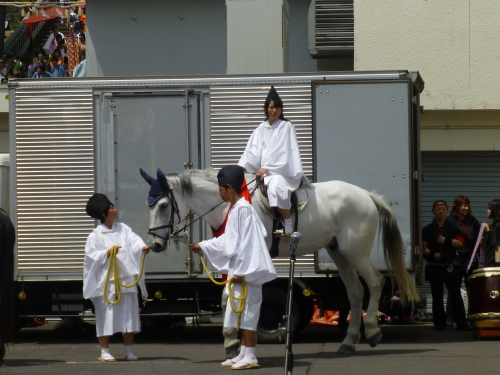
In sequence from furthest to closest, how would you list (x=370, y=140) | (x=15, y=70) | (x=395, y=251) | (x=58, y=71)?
(x=15, y=70)
(x=58, y=71)
(x=370, y=140)
(x=395, y=251)

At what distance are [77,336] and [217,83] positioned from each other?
423cm

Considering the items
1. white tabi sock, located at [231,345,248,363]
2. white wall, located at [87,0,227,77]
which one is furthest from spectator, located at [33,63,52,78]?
white tabi sock, located at [231,345,248,363]

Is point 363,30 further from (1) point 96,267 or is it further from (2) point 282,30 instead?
(1) point 96,267

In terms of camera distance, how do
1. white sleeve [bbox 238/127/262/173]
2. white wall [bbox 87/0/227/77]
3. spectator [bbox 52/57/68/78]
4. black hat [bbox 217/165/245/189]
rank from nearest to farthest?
black hat [bbox 217/165/245/189]
white sleeve [bbox 238/127/262/173]
white wall [bbox 87/0/227/77]
spectator [bbox 52/57/68/78]

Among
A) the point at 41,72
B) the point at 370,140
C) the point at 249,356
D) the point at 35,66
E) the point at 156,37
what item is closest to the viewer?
the point at 249,356

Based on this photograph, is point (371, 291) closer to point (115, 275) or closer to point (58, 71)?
point (115, 275)

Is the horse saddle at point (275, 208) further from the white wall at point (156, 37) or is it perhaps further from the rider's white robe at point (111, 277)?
the white wall at point (156, 37)

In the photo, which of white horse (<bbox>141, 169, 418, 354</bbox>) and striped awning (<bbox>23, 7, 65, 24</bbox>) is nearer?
white horse (<bbox>141, 169, 418, 354</bbox>)

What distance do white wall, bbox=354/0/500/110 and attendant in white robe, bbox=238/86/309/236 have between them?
5602 mm

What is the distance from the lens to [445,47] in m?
14.6

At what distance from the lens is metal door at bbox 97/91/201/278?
1048 cm

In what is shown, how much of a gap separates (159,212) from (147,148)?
1.55 meters

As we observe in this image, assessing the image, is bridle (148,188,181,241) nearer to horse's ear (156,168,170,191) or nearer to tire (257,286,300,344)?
horse's ear (156,168,170,191)

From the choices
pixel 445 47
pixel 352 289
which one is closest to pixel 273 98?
pixel 352 289
